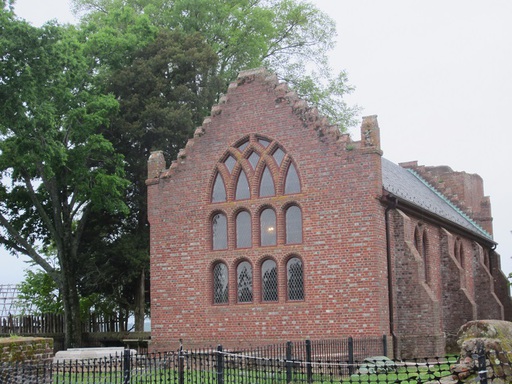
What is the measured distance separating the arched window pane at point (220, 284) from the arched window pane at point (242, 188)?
2515mm

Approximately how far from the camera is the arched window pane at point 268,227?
2456 centimetres

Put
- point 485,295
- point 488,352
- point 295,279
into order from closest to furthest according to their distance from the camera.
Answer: point 488,352 < point 295,279 < point 485,295

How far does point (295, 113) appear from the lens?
24.4 meters

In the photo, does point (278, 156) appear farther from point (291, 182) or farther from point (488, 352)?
point (488, 352)

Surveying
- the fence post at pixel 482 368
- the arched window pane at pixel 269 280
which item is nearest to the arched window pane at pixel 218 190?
the arched window pane at pixel 269 280

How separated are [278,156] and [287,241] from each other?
2946mm

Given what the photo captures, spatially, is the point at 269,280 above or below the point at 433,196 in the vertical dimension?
below

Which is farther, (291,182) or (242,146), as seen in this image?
(242,146)

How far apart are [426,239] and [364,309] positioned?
5761 mm

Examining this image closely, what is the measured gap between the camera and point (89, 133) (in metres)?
30.0

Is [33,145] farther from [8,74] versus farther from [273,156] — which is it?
[273,156]

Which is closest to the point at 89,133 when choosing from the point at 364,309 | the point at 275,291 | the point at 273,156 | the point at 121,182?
the point at 121,182

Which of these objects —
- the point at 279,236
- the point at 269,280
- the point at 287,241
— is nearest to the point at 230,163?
the point at 279,236

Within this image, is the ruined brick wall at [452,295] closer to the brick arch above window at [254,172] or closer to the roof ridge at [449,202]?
the brick arch above window at [254,172]
